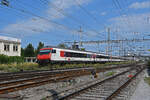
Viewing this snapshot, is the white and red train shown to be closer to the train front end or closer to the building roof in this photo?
the train front end

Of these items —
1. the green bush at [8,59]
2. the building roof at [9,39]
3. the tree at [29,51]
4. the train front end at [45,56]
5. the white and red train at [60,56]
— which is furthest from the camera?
the tree at [29,51]

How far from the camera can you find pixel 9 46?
159ft

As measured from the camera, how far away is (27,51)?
86875 millimetres

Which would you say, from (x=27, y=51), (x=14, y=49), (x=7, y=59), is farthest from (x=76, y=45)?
(x=27, y=51)

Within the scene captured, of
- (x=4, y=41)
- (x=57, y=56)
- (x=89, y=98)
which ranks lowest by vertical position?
(x=89, y=98)

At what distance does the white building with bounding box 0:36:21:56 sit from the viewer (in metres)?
46.2

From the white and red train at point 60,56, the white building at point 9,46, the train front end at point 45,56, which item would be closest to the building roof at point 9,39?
the white building at point 9,46

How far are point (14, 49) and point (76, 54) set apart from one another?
22.8 metres

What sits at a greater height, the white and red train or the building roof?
the building roof

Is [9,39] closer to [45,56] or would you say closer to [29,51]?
[45,56]

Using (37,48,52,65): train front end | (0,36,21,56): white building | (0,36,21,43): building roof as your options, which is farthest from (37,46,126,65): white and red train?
(0,36,21,43): building roof

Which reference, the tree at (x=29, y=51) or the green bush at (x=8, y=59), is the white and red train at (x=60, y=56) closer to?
the green bush at (x=8, y=59)

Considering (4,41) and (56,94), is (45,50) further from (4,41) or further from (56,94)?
(4,41)

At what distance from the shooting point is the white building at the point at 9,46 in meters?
46.2
